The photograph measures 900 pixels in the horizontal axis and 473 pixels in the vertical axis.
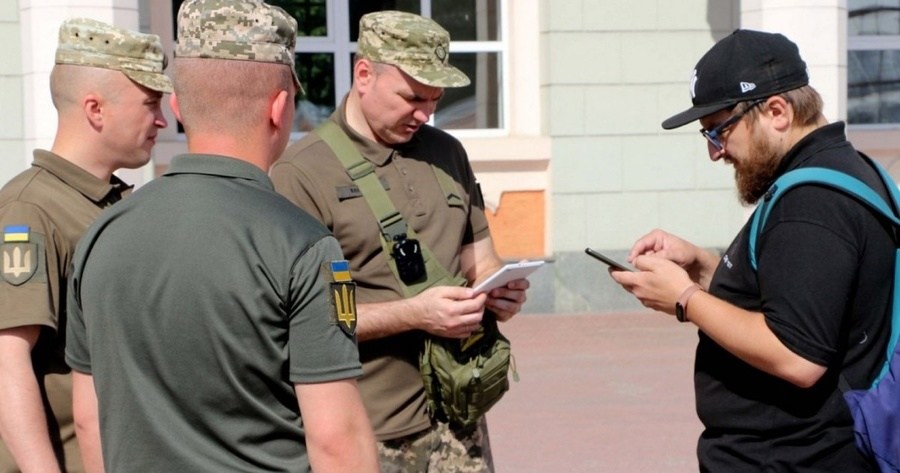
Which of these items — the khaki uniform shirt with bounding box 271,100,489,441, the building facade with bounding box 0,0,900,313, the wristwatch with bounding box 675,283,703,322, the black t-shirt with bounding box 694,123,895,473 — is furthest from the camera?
the building facade with bounding box 0,0,900,313

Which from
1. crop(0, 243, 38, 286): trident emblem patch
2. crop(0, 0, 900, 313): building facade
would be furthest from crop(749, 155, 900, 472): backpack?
crop(0, 0, 900, 313): building facade

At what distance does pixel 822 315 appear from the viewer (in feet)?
9.75

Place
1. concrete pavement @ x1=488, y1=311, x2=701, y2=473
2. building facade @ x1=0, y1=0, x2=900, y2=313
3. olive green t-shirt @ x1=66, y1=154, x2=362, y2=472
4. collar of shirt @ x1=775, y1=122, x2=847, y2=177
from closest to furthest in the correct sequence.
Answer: olive green t-shirt @ x1=66, y1=154, x2=362, y2=472
collar of shirt @ x1=775, y1=122, x2=847, y2=177
concrete pavement @ x1=488, y1=311, x2=701, y2=473
building facade @ x1=0, y1=0, x2=900, y2=313

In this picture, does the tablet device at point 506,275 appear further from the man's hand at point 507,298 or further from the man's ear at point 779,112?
the man's ear at point 779,112

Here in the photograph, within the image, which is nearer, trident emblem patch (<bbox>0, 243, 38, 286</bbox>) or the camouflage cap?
trident emblem patch (<bbox>0, 243, 38, 286</bbox>)

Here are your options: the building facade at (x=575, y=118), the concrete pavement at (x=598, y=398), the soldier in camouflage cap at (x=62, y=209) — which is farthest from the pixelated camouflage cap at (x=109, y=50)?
the building facade at (x=575, y=118)

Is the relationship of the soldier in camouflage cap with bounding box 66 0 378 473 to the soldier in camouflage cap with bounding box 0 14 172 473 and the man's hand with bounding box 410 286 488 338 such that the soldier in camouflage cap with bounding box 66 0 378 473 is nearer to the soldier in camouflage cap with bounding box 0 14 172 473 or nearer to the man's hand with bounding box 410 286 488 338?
the soldier in camouflage cap with bounding box 0 14 172 473

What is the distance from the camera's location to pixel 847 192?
299 cm

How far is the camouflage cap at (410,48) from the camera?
389 centimetres

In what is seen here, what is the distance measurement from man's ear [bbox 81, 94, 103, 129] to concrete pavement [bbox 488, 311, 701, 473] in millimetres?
3796

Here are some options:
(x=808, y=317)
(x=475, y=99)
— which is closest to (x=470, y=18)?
(x=475, y=99)

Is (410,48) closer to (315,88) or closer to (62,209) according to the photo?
(62,209)

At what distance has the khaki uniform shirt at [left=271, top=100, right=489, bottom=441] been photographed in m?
3.77

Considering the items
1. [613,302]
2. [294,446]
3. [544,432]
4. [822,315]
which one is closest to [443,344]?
[822,315]
